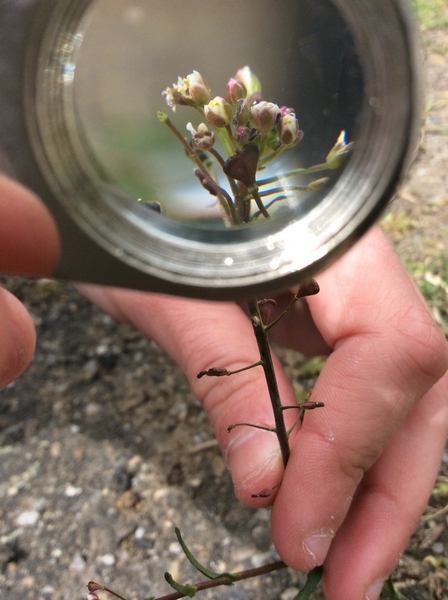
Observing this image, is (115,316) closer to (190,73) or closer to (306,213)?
(190,73)

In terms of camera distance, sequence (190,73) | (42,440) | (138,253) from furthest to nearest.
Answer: (42,440), (190,73), (138,253)

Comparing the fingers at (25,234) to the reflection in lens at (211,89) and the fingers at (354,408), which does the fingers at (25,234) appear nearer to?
the reflection in lens at (211,89)

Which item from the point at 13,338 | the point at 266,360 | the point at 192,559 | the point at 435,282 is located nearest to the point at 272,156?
the point at 266,360

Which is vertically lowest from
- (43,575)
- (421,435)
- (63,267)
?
(43,575)

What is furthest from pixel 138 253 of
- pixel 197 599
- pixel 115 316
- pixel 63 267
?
pixel 115 316

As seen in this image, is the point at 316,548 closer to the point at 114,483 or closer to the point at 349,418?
the point at 349,418

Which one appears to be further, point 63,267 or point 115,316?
point 115,316

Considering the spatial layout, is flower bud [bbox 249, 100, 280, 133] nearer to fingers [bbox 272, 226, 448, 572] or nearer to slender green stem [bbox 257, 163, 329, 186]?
slender green stem [bbox 257, 163, 329, 186]
